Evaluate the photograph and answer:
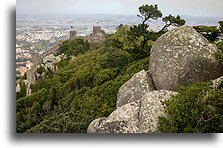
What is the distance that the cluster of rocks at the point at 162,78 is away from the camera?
4.52 metres

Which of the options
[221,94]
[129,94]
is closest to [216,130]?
[221,94]

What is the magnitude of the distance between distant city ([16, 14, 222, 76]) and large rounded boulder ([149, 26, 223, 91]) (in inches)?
27.5

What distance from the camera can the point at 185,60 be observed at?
4.98m

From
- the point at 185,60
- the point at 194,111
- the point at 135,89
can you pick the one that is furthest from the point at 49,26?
the point at 194,111

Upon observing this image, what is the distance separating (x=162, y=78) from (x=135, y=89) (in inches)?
30.1

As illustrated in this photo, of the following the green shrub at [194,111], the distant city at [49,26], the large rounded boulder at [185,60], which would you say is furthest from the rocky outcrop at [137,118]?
the distant city at [49,26]

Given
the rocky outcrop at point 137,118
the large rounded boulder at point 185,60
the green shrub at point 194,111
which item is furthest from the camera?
the large rounded boulder at point 185,60

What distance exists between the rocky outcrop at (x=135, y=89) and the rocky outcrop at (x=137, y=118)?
688 mm

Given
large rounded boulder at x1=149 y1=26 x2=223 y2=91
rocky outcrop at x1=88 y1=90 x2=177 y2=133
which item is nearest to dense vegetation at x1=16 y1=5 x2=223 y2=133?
rocky outcrop at x1=88 y1=90 x2=177 y2=133

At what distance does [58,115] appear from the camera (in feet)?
16.5

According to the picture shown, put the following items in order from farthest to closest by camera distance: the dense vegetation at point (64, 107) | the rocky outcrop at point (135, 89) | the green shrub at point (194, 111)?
the rocky outcrop at point (135, 89)
the dense vegetation at point (64, 107)
the green shrub at point (194, 111)

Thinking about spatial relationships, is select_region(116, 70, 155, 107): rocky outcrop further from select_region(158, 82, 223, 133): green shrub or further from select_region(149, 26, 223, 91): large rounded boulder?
select_region(158, 82, 223, 133): green shrub

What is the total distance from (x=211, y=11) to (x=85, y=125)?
13.3 feet

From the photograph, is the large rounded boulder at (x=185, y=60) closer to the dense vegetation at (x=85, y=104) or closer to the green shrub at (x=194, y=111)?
the dense vegetation at (x=85, y=104)
